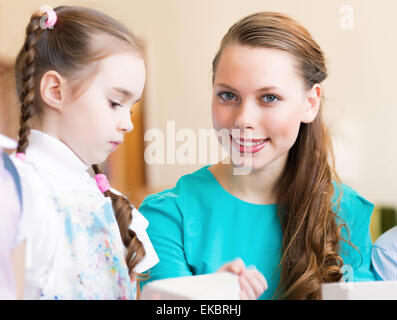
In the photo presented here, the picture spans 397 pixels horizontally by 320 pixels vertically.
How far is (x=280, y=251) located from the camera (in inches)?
24.4

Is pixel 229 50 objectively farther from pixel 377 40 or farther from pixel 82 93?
pixel 377 40

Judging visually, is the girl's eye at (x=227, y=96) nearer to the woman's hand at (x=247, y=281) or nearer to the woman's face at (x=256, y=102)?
the woman's face at (x=256, y=102)

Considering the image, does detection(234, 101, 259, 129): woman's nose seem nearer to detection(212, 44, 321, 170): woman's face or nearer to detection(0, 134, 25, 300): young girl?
detection(212, 44, 321, 170): woman's face

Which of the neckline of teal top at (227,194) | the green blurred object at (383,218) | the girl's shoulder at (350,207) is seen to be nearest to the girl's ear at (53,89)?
the neckline of teal top at (227,194)

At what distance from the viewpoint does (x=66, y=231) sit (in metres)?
0.45

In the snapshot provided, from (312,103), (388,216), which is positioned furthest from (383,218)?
(312,103)

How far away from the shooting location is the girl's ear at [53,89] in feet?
1.55

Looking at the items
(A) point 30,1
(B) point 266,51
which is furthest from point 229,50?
(A) point 30,1

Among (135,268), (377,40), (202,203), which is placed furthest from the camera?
(377,40)

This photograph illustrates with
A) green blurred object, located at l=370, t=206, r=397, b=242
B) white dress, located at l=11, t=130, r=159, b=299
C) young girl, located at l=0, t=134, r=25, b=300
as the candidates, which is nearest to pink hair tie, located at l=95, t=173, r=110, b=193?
white dress, located at l=11, t=130, r=159, b=299

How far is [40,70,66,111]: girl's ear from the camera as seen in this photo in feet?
1.55

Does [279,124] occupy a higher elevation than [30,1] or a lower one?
lower

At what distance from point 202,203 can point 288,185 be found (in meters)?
0.12

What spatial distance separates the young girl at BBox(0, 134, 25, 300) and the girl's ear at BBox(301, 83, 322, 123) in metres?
0.39
